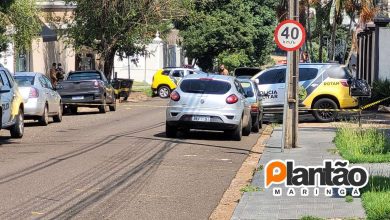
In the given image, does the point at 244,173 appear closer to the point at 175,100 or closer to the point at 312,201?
the point at 312,201

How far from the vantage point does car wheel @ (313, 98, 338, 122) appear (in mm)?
28266

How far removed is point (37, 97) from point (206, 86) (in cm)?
636

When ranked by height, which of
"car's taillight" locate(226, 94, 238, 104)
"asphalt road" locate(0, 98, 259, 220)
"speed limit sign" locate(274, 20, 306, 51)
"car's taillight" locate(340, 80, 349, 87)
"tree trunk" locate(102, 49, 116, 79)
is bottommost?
"asphalt road" locate(0, 98, 259, 220)

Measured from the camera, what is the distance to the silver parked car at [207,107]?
21.2 metres

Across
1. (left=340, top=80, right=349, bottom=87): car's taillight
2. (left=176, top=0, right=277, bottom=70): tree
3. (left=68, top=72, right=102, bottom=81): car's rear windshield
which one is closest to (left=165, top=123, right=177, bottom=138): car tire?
(left=340, top=80, right=349, bottom=87): car's taillight

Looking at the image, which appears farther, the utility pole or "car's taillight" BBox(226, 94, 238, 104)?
"car's taillight" BBox(226, 94, 238, 104)

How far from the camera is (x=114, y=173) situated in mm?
14844

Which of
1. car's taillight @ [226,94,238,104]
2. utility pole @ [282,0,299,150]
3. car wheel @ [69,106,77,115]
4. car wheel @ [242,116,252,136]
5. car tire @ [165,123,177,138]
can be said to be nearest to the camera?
utility pole @ [282,0,299,150]

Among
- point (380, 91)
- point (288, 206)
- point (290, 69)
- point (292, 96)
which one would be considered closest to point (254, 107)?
point (292, 96)

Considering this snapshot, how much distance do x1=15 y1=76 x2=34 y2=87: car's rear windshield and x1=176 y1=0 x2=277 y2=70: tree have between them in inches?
1416

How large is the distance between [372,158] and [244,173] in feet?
7.84

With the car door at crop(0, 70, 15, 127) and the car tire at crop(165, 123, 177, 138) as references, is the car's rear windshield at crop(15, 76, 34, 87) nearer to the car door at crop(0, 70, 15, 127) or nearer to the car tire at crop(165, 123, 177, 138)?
the car door at crop(0, 70, 15, 127)

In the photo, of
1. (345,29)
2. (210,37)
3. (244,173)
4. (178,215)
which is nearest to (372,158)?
(244,173)

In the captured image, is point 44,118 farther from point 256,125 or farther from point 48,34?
point 48,34
